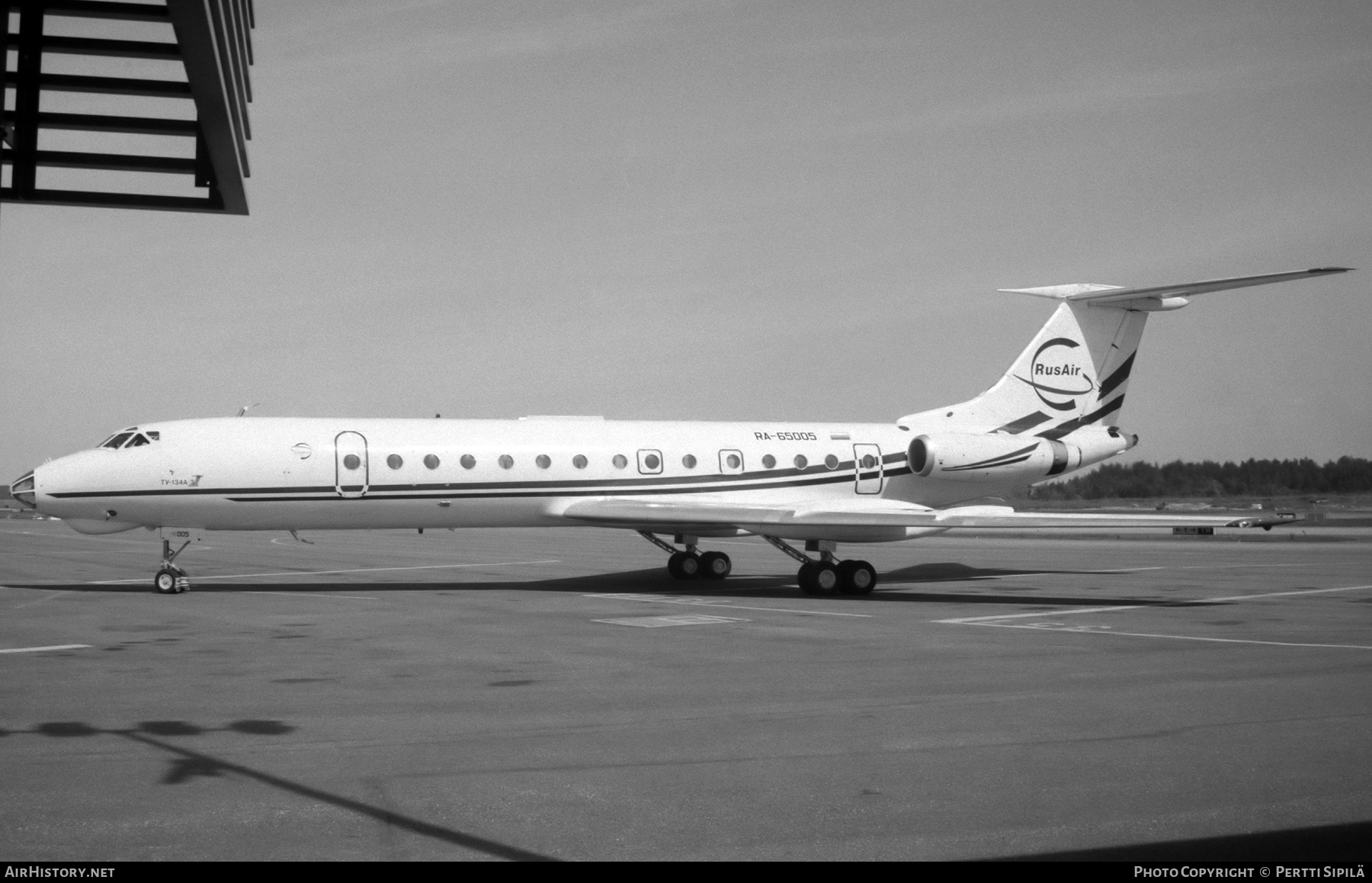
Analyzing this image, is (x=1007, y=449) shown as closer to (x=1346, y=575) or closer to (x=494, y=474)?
(x=1346, y=575)

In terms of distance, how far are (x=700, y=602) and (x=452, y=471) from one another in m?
4.88

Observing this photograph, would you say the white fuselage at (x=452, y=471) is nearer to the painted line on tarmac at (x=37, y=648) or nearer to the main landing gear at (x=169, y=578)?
the main landing gear at (x=169, y=578)

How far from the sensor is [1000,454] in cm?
2311

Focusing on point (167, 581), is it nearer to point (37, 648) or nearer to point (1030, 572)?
point (37, 648)

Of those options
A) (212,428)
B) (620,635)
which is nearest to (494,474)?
(212,428)

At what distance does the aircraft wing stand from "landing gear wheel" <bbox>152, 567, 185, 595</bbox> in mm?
6427

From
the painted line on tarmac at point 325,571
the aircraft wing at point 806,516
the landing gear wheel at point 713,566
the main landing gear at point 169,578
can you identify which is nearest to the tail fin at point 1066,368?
the aircraft wing at point 806,516

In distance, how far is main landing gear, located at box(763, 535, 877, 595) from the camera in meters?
20.0

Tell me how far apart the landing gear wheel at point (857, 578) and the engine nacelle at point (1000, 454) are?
3.71 metres

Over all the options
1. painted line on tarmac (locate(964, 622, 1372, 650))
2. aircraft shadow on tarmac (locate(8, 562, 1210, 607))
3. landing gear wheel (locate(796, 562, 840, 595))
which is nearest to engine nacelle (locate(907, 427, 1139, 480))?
aircraft shadow on tarmac (locate(8, 562, 1210, 607))

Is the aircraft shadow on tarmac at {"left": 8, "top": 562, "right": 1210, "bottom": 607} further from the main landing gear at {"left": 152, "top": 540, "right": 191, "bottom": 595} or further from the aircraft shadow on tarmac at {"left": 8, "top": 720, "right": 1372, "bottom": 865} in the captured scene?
the aircraft shadow on tarmac at {"left": 8, "top": 720, "right": 1372, "bottom": 865}

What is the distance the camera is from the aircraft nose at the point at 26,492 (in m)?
18.8

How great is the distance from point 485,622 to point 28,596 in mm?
8903

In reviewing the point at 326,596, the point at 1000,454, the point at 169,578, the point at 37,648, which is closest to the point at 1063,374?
the point at 1000,454
